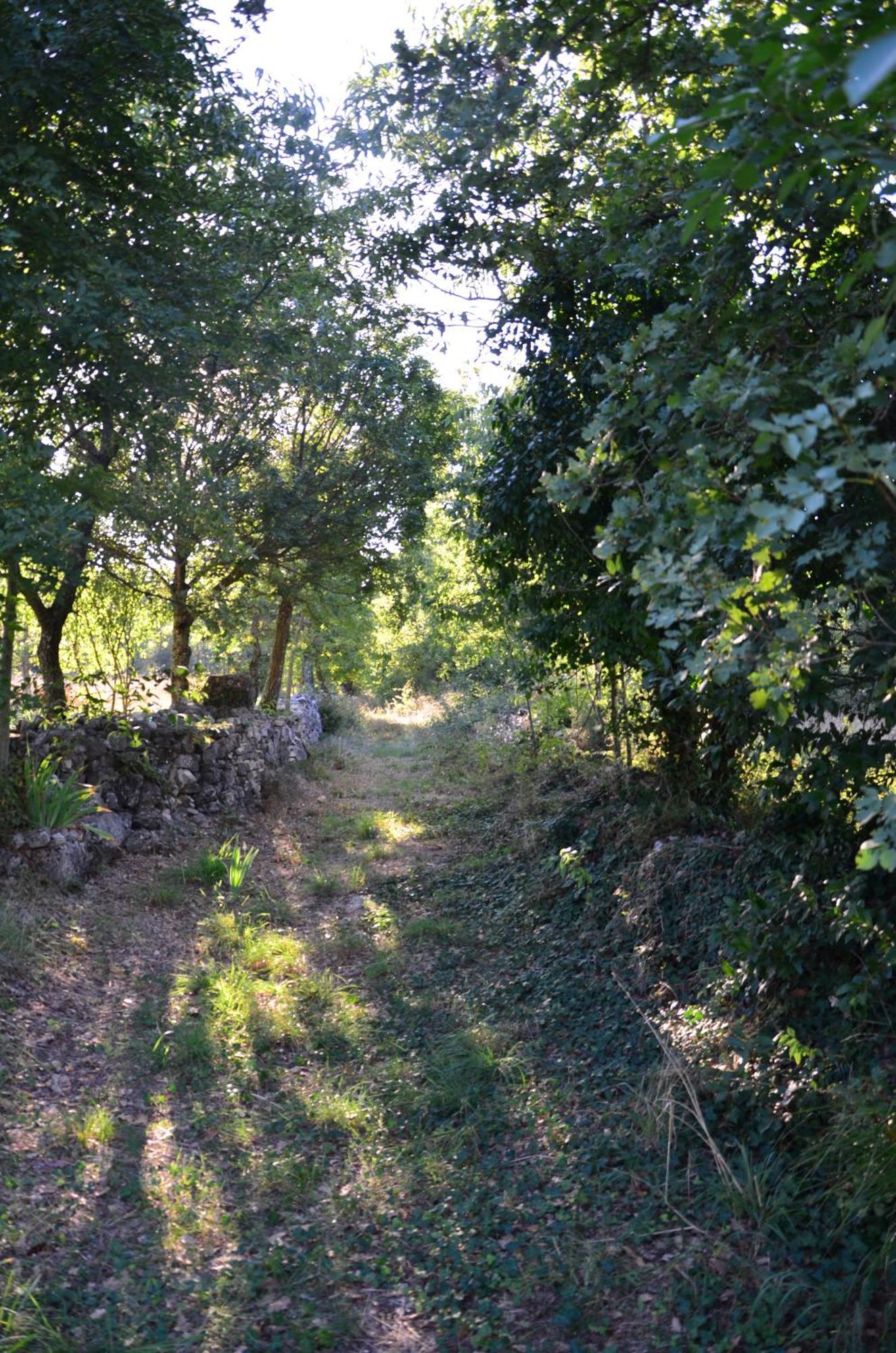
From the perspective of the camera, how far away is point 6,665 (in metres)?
7.72

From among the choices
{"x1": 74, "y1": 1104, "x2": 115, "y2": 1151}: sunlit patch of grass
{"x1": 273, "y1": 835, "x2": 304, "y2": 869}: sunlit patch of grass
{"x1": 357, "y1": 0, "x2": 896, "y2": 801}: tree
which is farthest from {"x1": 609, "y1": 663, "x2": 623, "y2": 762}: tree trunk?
{"x1": 74, "y1": 1104, "x2": 115, "y2": 1151}: sunlit patch of grass

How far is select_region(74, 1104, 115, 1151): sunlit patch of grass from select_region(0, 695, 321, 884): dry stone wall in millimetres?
3140

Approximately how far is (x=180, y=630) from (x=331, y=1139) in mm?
9239


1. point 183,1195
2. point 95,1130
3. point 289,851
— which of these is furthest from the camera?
point 289,851

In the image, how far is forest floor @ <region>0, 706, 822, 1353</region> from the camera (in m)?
3.60

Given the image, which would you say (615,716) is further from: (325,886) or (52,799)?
(52,799)

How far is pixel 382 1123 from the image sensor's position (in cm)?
497

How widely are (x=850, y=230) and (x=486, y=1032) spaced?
15.5 ft

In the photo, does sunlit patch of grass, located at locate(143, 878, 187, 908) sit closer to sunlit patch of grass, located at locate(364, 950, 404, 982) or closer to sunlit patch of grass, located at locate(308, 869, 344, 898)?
sunlit patch of grass, located at locate(308, 869, 344, 898)

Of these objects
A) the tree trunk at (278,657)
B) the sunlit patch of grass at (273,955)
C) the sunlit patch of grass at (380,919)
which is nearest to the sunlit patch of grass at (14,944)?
the sunlit patch of grass at (273,955)

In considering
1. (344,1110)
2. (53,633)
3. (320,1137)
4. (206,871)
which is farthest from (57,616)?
(320,1137)

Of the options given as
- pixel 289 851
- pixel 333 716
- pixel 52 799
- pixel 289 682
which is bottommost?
pixel 289 851

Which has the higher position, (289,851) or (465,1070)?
(289,851)

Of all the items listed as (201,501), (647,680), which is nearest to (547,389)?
(647,680)
